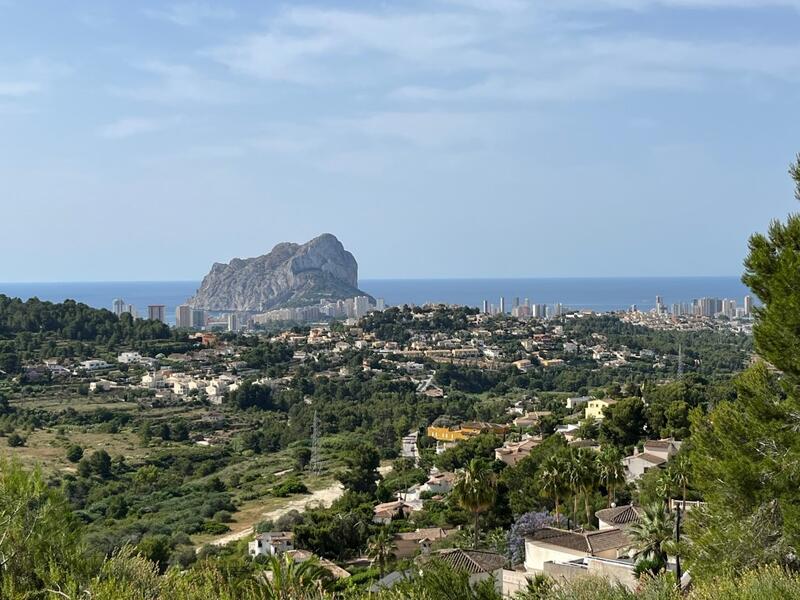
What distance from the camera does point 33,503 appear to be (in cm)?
1080

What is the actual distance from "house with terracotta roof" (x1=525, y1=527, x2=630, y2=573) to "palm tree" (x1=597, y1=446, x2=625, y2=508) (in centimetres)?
444

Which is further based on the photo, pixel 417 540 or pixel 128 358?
pixel 128 358

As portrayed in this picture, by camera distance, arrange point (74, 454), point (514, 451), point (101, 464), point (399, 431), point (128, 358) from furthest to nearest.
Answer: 1. point (128, 358)
2. point (399, 431)
3. point (74, 454)
4. point (101, 464)
5. point (514, 451)

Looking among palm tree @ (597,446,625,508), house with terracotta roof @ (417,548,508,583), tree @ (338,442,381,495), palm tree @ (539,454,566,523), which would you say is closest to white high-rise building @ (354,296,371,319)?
tree @ (338,442,381,495)

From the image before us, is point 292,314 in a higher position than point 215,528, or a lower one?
higher

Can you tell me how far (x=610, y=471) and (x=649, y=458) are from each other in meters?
5.16

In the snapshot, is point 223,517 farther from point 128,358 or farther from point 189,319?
point 189,319

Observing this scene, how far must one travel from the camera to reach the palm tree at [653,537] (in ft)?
48.2

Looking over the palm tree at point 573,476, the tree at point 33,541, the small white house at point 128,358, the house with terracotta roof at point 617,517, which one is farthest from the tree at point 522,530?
the small white house at point 128,358

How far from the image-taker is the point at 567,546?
17.3 metres

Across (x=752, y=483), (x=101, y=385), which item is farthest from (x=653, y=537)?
(x=101, y=385)

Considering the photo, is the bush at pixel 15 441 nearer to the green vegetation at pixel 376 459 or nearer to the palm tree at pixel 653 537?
the green vegetation at pixel 376 459

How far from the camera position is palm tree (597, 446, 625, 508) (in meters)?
22.7

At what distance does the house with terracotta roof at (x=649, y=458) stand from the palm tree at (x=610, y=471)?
8.30 feet
